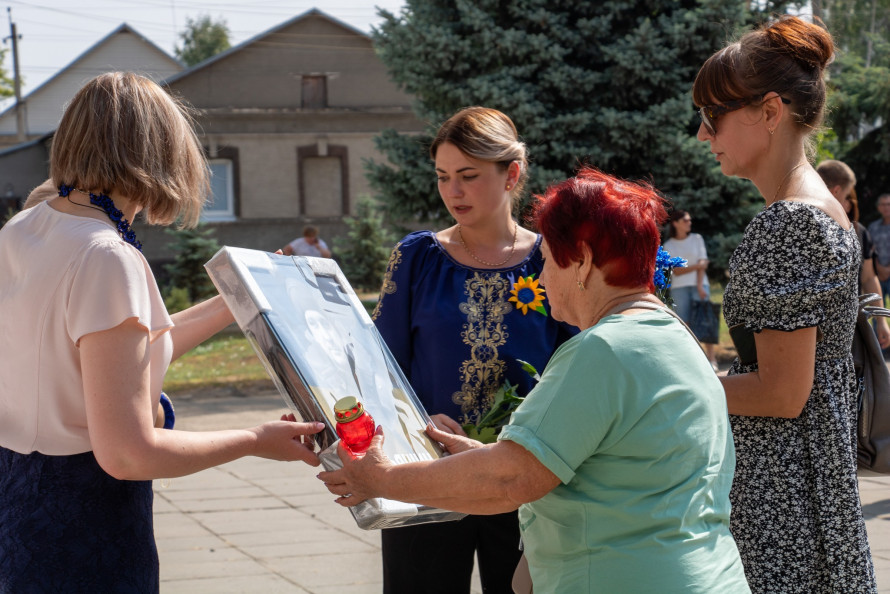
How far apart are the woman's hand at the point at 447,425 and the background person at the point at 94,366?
0.72 meters

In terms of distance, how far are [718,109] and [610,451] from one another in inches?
39.9

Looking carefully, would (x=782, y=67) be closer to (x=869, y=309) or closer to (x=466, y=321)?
(x=869, y=309)

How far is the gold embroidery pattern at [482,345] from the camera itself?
2992mm

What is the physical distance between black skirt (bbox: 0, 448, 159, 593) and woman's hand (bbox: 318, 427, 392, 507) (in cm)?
48

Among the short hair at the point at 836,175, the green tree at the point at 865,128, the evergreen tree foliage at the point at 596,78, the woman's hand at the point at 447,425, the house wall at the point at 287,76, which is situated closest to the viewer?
the woman's hand at the point at 447,425

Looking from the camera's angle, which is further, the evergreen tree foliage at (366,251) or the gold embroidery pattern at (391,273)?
the evergreen tree foliage at (366,251)

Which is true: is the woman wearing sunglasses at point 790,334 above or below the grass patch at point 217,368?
above

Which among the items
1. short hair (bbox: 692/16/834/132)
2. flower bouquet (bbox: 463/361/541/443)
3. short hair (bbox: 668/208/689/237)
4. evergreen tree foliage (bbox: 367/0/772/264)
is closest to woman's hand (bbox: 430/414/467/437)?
flower bouquet (bbox: 463/361/541/443)

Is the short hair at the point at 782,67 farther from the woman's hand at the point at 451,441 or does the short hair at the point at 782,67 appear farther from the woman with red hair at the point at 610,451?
the woman's hand at the point at 451,441

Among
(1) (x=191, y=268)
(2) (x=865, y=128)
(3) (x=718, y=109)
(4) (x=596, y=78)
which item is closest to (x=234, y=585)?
(3) (x=718, y=109)

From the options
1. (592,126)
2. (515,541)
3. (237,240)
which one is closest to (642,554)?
(515,541)

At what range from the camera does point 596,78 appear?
1188 cm

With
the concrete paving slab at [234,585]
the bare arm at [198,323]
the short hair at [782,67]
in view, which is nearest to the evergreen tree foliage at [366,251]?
the concrete paving slab at [234,585]

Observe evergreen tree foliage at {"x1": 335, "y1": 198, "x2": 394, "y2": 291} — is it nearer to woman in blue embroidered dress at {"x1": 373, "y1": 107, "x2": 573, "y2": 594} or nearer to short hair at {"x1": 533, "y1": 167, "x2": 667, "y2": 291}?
woman in blue embroidered dress at {"x1": 373, "y1": 107, "x2": 573, "y2": 594}
